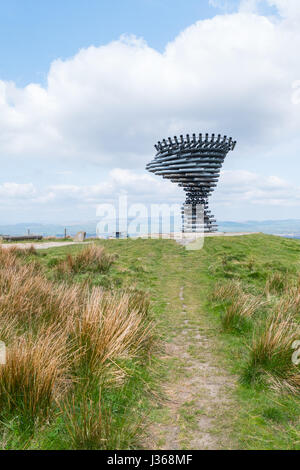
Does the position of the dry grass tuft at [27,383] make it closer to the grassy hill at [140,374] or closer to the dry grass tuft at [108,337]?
the grassy hill at [140,374]

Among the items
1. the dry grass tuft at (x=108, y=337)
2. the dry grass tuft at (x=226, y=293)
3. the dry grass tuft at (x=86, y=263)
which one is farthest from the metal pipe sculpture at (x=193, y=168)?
the dry grass tuft at (x=108, y=337)

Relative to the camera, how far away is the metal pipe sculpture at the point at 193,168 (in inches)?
886

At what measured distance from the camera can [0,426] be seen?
313 cm

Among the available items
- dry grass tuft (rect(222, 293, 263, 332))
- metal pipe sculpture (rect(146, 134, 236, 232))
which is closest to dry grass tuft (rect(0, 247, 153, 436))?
dry grass tuft (rect(222, 293, 263, 332))

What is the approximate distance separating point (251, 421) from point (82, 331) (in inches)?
90.7

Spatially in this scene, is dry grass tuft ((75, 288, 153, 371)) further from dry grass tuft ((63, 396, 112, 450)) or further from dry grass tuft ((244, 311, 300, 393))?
dry grass tuft ((244, 311, 300, 393))

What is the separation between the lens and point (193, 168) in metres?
22.5

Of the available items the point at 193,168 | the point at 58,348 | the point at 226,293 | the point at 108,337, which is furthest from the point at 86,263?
the point at 193,168

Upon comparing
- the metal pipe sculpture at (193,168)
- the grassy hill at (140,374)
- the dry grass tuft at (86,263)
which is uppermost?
the metal pipe sculpture at (193,168)

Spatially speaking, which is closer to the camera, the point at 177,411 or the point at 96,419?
the point at 96,419
